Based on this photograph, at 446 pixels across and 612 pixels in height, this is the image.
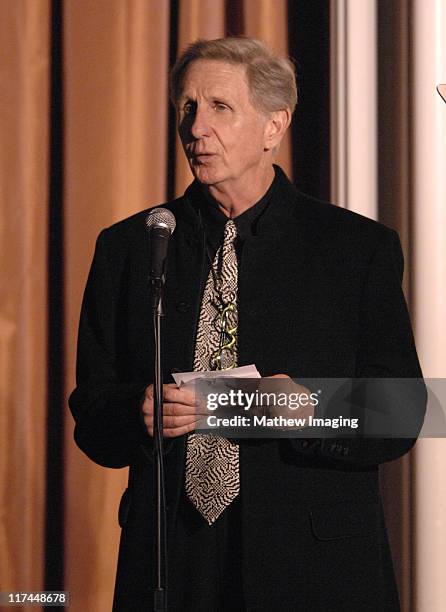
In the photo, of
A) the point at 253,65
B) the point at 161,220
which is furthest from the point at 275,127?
the point at 161,220

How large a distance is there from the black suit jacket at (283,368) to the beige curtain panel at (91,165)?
714 mm

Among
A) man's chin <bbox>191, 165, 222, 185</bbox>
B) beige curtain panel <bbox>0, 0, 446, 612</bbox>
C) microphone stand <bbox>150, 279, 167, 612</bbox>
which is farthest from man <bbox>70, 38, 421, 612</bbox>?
beige curtain panel <bbox>0, 0, 446, 612</bbox>

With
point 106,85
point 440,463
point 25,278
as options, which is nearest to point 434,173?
point 440,463

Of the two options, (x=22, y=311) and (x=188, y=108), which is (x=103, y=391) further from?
(x=22, y=311)

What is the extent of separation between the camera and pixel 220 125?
5.63 ft

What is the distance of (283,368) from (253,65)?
0.57 meters

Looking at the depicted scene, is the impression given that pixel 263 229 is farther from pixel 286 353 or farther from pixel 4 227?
pixel 4 227

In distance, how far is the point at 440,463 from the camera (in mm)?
2324


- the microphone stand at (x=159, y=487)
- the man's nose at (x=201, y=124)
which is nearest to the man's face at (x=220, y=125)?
the man's nose at (x=201, y=124)

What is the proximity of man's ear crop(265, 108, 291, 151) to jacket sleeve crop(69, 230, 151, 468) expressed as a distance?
361mm

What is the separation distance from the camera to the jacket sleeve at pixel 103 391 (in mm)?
1604

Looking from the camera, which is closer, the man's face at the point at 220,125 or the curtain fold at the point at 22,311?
the man's face at the point at 220,125

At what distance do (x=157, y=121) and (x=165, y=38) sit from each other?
22cm

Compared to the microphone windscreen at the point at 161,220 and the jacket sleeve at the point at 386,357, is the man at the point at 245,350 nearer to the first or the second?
the jacket sleeve at the point at 386,357
